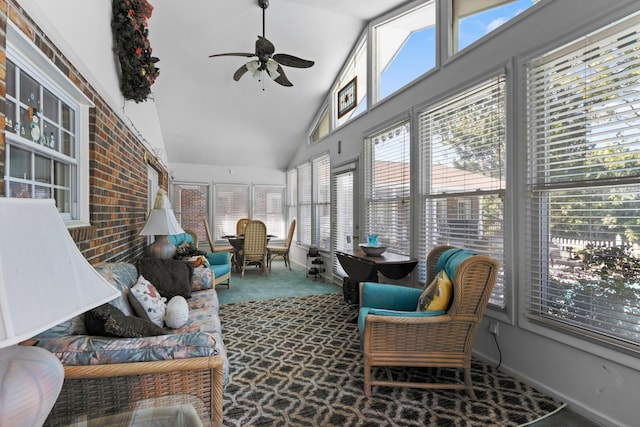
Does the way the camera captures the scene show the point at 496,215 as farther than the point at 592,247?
Yes

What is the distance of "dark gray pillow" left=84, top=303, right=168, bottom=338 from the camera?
146 cm

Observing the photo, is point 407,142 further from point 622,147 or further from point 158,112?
point 158,112

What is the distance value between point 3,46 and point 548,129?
2.85m

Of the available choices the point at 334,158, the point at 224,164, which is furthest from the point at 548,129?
the point at 224,164

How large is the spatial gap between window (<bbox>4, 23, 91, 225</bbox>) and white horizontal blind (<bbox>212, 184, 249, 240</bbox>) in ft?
16.9

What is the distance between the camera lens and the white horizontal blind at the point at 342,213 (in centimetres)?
464

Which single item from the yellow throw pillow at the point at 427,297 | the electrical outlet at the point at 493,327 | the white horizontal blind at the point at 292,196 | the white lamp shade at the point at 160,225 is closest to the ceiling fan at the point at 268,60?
the white lamp shade at the point at 160,225

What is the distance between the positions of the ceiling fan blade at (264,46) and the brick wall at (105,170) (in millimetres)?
1526

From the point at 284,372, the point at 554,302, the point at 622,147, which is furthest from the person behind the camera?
the point at 284,372

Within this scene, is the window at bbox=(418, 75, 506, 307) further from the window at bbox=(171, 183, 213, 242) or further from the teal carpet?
the window at bbox=(171, 183, 213, 242)

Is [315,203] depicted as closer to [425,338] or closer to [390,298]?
[390,298]

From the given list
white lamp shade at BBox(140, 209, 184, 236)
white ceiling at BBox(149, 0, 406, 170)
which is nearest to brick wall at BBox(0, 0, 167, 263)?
white lamp shade at BBox(140, 209, 184, 236)

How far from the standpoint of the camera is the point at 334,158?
16.6ft

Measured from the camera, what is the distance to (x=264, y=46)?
3.21 metres
